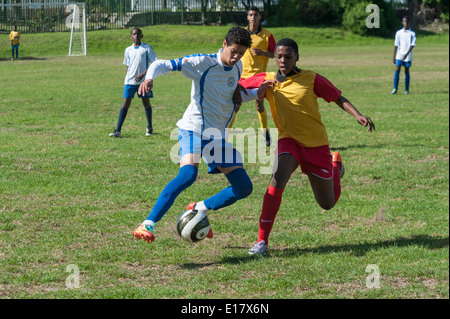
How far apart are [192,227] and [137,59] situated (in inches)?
274

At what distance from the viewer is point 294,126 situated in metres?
6.01

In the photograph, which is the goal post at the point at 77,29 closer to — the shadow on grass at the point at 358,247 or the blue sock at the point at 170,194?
the blue sock at the point at 170,194

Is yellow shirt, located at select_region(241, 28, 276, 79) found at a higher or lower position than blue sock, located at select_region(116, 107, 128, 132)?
higher

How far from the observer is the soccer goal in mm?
10633

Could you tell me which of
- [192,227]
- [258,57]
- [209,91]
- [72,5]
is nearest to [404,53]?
[258,57]

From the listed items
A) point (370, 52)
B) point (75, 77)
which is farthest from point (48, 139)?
point (370, 52)

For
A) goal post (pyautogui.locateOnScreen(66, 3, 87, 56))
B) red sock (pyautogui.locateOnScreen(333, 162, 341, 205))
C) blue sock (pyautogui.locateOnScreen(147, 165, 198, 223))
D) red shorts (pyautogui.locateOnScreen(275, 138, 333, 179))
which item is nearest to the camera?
blue sock (pyautogui.locateOnScreen(147, 165, 198, 223))

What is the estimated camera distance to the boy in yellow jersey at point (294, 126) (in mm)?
5895

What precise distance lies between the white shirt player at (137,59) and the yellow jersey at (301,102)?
20.9 ft

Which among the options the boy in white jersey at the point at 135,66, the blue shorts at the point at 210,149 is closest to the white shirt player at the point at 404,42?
the boy in white jersey at the point at 135,66

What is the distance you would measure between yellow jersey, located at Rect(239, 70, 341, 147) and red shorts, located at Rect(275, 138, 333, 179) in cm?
5

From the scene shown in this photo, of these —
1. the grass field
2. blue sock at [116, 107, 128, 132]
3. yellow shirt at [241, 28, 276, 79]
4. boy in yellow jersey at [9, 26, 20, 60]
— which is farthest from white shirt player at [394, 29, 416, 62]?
boy in yellow jersey at [9, 26, 20, 60]

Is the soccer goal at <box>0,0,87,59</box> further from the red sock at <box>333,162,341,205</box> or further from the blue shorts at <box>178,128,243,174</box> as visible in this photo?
the red sock at <box>333,162,341,205</box>

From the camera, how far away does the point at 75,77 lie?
75.9 feet
